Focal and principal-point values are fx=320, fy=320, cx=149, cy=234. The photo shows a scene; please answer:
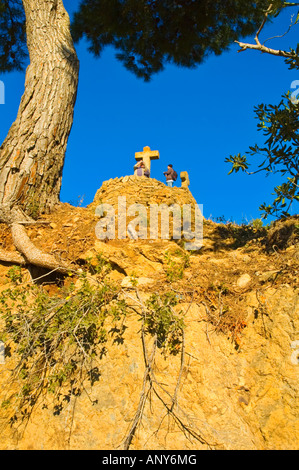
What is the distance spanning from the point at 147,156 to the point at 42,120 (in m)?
4.34

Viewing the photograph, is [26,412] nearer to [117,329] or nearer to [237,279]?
[117,329]

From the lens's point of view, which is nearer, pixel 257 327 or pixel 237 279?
pixel 257 327

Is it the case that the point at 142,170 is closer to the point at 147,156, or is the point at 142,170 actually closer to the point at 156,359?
the point at 147,156

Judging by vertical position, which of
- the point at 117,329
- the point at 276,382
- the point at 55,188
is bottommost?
the point at 276,382

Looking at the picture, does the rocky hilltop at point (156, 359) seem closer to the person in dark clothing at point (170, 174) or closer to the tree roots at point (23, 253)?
the tree roots at point (23, 253)

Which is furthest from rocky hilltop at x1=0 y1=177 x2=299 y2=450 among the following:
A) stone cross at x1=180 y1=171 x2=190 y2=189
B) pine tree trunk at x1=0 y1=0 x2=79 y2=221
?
stone cross at x1=180 y1=171 x2=190 y2=189

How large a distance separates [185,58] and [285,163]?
5167 mm

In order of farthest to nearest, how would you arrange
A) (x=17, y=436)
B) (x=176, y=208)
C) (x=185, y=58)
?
(x=185, y=58)
(x=176, y=208)
(x=17, y=436)

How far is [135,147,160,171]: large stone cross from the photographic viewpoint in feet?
29.3

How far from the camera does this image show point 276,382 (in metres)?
2.59

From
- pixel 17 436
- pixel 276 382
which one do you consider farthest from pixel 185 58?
pixel 17 436

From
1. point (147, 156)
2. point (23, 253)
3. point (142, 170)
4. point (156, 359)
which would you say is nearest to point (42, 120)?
point (23, 253)
